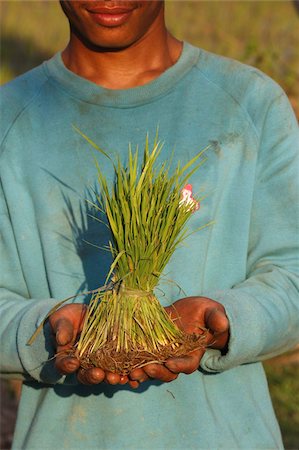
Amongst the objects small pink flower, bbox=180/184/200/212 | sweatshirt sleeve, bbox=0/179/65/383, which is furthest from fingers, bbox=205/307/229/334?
sweatshirt sleeve, bbox=0/179/65/383

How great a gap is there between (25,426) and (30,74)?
1.03 metres

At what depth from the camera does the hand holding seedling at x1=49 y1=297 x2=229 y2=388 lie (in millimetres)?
2326

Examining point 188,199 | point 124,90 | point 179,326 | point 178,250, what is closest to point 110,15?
point 124,90

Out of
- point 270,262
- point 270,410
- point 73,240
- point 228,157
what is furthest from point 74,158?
point 270,410

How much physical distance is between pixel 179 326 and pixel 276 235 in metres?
0.45

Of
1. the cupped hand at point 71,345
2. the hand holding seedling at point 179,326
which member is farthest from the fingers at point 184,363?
the cupped hand at point 71,345

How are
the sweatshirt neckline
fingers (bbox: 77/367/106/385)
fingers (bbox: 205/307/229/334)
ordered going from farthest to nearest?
the sweatshirt neckline → fingers (bbox: 205/307/229/334) → fingers (bbox: 77/367/106/385)

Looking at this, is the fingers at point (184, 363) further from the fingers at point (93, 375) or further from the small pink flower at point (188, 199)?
the small pink flower at point (188, 199)

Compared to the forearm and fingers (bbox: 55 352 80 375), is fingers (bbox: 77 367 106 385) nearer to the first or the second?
fingers (bbox: 55 352 80 375)

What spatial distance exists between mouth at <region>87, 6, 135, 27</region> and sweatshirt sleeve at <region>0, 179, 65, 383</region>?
572 mm

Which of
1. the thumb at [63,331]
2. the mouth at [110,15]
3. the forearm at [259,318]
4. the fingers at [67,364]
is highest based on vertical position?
the mouth at [110,15]

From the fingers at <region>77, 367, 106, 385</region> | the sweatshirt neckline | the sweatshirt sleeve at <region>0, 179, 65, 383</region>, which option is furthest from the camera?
the sweatshirt neckline

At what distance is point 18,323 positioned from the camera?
8.80ft

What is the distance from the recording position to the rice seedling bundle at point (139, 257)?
2.51 meters
